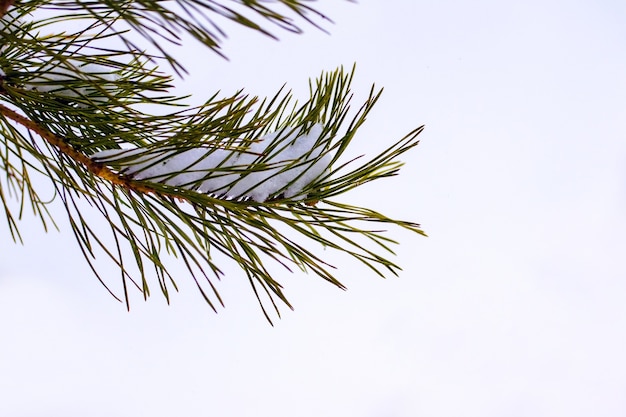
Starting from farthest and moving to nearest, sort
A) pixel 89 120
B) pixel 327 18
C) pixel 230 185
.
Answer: pixel 89 120 < pixel 230 185 < pixel 327 18

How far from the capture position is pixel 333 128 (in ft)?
3.75

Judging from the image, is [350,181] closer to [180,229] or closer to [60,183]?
[180,229]

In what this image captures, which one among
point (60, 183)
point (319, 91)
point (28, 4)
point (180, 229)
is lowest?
point (180, 229)

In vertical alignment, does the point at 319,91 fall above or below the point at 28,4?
below

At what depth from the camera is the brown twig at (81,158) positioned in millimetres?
1089

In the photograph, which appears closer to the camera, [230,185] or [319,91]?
[230,185]

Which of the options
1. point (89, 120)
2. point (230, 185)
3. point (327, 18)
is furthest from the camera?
point (89, 120)

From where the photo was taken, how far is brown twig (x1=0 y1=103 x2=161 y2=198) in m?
1.09

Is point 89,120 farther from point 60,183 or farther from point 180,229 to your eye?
point 180,229

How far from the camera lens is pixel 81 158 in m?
1.11

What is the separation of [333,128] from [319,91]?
0.10 meters

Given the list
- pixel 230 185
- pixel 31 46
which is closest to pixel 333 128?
pixel 230 185

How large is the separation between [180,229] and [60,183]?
0.27 metres

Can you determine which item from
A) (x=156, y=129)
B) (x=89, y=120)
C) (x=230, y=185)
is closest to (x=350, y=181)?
(x=230, y=185)
